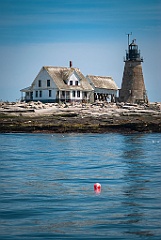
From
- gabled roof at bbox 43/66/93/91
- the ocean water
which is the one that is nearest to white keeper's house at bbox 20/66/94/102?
gabled roof at bbox 43/66/93/91

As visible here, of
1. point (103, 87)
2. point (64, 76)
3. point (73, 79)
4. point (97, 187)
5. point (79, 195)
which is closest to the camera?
point (79, 195)

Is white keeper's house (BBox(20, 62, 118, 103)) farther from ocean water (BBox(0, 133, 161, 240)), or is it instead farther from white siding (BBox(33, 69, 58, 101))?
ocean water (BBox(0, 133, 161, 240))

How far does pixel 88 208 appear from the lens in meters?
15.5

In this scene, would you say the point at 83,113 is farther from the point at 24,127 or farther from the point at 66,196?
the point at 66,196

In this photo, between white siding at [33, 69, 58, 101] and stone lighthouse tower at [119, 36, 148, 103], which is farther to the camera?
stone lighthouse tower at [119, 36, 148, 103]

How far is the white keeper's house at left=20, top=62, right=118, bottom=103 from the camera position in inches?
3280

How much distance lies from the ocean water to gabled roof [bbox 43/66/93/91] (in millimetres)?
50992

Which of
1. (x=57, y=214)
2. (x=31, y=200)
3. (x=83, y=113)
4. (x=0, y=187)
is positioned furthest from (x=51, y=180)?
(x=83, y=113)

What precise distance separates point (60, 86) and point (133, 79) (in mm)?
14123

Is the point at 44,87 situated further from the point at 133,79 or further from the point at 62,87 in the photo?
the point at 133,79

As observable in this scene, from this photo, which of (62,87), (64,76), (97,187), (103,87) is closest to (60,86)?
(62,87)

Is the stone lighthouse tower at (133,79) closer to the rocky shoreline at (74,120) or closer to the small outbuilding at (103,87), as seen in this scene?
the small outbuilding at (103,87)

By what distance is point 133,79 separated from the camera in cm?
9000

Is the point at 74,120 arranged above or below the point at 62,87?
below
